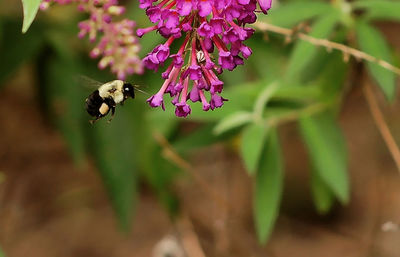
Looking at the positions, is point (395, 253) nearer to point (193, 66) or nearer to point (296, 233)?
point (296, 233)

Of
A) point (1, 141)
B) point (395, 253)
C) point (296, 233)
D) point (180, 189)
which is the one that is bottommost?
point (395, 253)

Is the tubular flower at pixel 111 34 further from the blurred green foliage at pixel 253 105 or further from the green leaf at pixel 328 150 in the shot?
the green leaf at pixel 328 150

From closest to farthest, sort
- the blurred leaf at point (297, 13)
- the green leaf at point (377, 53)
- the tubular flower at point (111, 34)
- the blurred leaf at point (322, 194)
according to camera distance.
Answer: the tubular flower at point (111, 34) < the green leaf at point (377, 53) < the blurred leaf at point (297, 13) < the blurred leaf at point (322, 194)

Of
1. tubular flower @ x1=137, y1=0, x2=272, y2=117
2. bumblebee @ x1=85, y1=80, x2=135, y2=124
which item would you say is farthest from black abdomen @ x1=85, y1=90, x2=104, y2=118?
tubular flower @ x1=137, y1=0, x2=272, y2=117

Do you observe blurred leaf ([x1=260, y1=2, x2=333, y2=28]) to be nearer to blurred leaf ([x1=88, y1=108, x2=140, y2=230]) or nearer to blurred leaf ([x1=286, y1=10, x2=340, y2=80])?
blurred leaf ([x1=286, y1=10, x2=340, y2=80])

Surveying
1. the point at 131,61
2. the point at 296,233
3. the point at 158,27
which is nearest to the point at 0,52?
the point at 131,61

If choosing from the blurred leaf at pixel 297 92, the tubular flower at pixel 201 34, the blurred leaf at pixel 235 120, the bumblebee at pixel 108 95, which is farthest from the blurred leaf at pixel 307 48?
the tubular flower at pixel 201 34

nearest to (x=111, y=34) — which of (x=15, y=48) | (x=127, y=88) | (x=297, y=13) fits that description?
(x=127, y=88)
